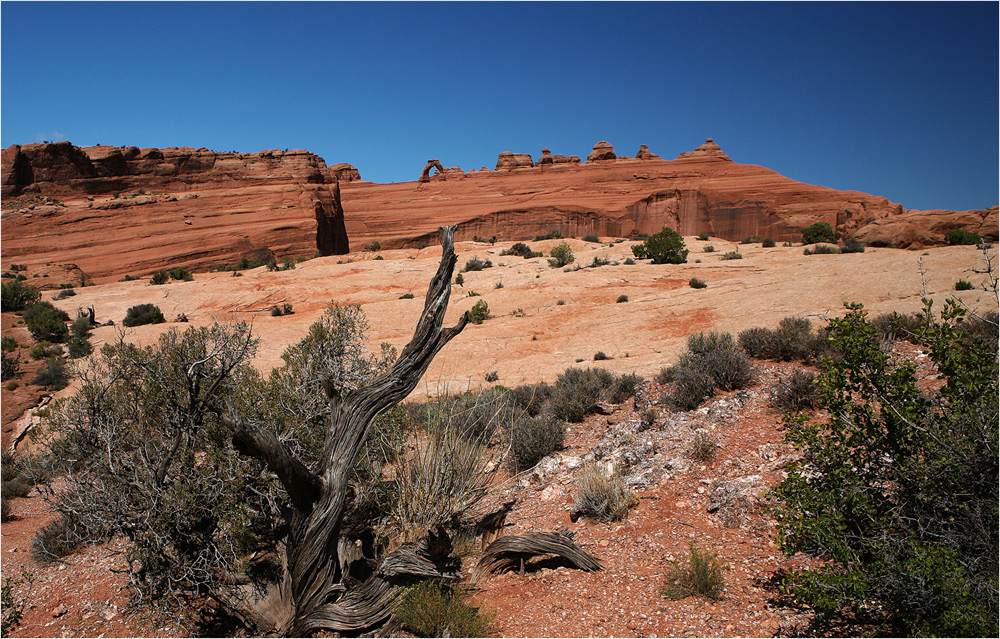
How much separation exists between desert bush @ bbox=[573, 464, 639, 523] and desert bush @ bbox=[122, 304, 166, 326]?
65.9 feet

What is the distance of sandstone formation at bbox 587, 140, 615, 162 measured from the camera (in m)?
65.4

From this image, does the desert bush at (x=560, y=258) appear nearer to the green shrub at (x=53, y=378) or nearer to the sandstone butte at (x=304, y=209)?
the sandstone butte at (x=304, y=209)

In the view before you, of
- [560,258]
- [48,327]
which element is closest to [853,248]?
[560,258]

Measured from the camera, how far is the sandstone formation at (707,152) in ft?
189

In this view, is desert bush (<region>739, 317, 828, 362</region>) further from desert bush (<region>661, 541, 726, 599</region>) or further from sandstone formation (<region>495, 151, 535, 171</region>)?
sandstone formation (<region>495, 151, 535, 171</region>)

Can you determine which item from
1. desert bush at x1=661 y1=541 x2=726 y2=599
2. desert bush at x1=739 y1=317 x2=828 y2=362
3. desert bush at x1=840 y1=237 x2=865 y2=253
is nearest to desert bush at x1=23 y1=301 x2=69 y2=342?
desert bush at x1=739 y1=317 x2=828 y2=362

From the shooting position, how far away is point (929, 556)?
2.82 metres

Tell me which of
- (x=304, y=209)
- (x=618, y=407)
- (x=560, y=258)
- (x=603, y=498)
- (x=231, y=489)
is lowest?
(x=603, y=498)

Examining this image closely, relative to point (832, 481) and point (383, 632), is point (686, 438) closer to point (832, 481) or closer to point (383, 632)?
point (832, 481)

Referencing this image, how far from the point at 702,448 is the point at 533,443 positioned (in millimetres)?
2028

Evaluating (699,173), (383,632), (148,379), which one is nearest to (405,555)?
(383,632)

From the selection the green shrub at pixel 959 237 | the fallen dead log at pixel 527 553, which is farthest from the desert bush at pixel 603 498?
the green shrub at pixel 959 237

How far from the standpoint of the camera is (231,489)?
4.42 m

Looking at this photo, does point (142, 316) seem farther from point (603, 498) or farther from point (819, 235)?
point (819, 235)
